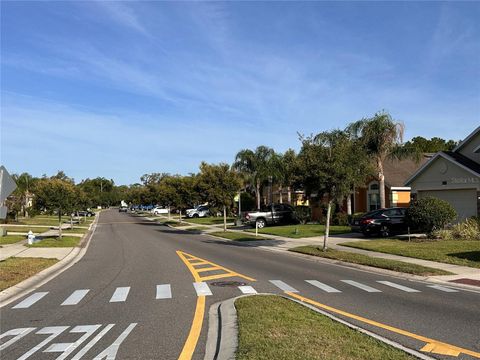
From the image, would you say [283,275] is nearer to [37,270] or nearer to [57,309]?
[57,309]

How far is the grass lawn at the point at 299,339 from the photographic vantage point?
5.85m

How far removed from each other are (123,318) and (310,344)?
3.95 m

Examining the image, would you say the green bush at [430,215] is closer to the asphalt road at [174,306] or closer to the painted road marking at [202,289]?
the asphalt road at [174,306]

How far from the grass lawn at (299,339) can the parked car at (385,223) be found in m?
19.6

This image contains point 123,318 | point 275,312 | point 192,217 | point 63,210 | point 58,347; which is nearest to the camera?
point 58,347

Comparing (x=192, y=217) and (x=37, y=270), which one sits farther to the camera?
(x=192, y=217)

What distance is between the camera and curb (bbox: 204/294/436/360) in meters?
6.21

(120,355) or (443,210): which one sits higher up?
(443,210)

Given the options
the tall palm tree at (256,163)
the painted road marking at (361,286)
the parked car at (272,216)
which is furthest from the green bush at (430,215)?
the tall palm tree at (256,163)

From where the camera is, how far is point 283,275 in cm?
1462

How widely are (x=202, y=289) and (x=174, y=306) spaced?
6.80 ft

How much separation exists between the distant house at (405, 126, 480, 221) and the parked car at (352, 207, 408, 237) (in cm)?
368

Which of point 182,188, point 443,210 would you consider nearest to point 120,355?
point 443,210

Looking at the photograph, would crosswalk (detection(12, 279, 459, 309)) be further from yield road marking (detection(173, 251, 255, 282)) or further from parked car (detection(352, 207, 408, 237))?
parked car (detection(352, 207, 408, 237))
